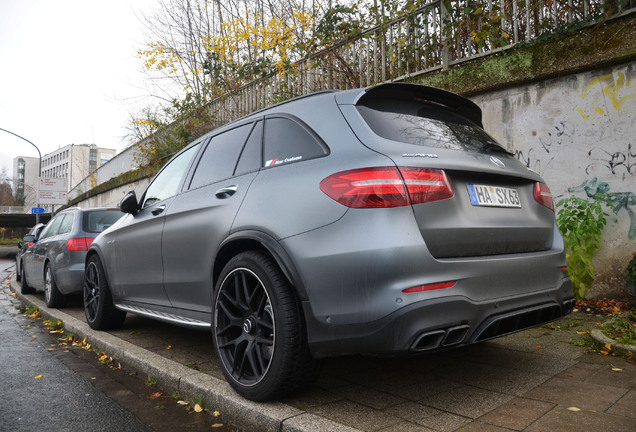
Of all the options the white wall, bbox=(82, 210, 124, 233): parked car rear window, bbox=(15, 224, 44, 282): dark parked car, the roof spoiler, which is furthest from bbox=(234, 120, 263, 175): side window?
bbox=(15, 224, 44, 282): dark parked car

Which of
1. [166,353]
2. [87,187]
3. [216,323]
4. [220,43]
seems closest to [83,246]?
[166,353]

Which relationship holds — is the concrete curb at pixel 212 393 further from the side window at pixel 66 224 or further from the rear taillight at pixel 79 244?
the side window at pixel 66 224

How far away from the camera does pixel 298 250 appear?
2.63 metres

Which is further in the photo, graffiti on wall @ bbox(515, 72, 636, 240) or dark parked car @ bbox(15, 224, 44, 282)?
dark parked car @ bbox(15, 224, 44, 282)

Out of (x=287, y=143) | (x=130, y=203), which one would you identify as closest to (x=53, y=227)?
(x=130, y=203)

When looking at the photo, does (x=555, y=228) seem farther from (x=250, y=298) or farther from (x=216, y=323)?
(x=216, y=323)

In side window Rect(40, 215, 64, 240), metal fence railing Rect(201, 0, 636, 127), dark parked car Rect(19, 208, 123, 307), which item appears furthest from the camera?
side window Rect(40, 215, 64, 240)

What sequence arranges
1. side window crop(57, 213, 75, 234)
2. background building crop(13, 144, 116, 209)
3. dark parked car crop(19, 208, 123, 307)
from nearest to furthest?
dark parked car crop(19, 208, 123, 307) → side window crop(57, 213, 75, 234) → background building crop(13, 144, 116, 209)

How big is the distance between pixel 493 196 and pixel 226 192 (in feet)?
5.53

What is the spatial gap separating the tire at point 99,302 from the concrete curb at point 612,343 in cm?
442

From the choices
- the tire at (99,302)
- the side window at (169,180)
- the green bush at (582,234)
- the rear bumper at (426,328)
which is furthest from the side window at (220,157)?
the green bush at (582,234)

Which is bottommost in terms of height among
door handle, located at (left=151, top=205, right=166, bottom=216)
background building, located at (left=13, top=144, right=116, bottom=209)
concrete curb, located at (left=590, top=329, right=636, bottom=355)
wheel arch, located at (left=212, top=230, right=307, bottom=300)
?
concrete curb, located at (left=590, top=329, right=636, bottom=355)

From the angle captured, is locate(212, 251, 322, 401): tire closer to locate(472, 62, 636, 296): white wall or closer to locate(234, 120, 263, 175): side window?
locate(234, 120, 263, 175): side window

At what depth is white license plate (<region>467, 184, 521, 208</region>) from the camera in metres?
2.68
